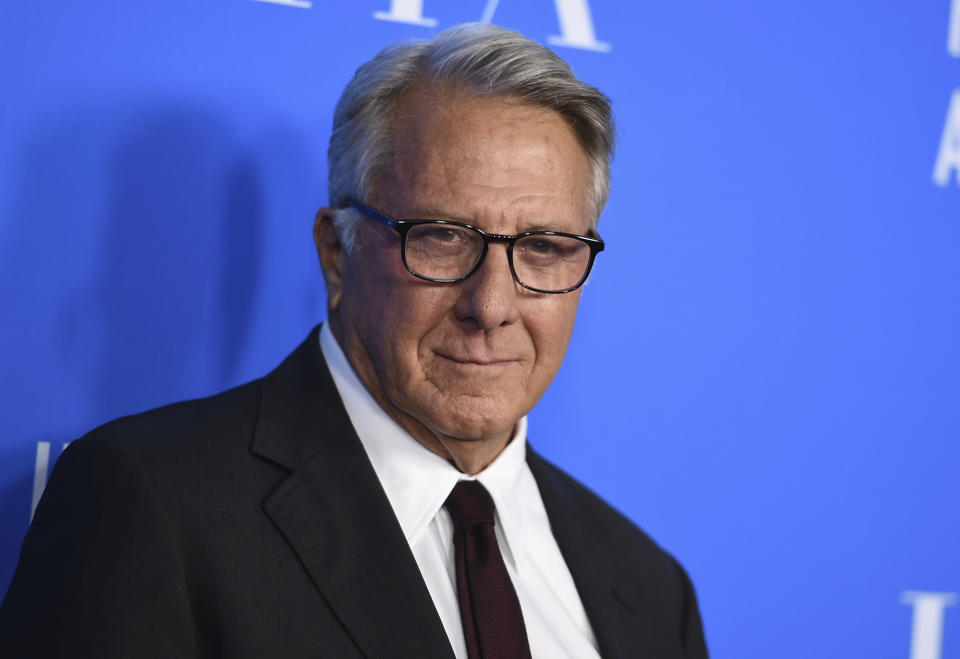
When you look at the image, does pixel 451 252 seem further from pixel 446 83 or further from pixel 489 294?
pixel 446 83

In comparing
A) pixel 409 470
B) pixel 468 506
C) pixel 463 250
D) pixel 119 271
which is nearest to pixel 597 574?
pixel 468 506

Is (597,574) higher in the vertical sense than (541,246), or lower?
lower

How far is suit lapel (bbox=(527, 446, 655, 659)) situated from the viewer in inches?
72.2

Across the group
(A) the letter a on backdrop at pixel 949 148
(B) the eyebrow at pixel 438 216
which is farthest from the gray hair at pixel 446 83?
(A) the letter a on backdrop at pixel 949 148

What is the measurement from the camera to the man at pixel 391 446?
139 centimetres

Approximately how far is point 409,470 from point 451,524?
0.11 m

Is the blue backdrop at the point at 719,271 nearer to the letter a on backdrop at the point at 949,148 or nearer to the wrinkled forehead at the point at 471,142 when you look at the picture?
the letter a on backdrop at the point at 949,148

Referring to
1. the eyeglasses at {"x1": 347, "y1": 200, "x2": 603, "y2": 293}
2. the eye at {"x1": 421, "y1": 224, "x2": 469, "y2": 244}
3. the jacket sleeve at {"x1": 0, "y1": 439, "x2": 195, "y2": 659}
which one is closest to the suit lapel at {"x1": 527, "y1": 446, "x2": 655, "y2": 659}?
the eyeglasses at {"x1": 347, "y1": 200, "x2": 603, "y2": 293}

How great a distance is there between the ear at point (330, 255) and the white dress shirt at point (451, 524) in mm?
61

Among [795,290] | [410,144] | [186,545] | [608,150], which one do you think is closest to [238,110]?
[410,144]

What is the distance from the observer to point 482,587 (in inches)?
62.4

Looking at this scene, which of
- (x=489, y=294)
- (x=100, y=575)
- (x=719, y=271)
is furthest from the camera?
(x=719, y=271)

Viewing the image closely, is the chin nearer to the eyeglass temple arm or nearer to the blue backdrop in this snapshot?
the eyeglass temple arm

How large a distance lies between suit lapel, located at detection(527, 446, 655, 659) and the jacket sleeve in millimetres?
758
